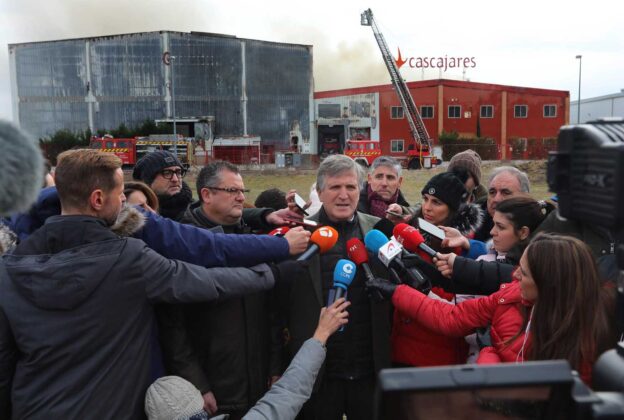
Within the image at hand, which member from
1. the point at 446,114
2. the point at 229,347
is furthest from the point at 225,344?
the point at 446,114

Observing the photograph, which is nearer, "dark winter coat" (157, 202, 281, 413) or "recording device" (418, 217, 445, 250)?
"dark winter coat" (157, 202, 281, 413)

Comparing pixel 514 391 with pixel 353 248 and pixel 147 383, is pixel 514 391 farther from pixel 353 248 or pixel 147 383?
pixel 353 248

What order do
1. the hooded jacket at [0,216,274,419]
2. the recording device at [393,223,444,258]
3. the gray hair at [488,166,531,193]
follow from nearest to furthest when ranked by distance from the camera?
the hooded jacket at [0,216,274,419] → the recording device at [393,223,444,258] → the gray hair at [488,166,531,193]

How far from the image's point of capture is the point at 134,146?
101 feet

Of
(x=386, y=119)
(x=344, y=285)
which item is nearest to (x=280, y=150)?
(x=386, y=119)

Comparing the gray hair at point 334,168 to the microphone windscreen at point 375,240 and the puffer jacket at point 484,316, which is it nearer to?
the microphone windscreen at point 375,240

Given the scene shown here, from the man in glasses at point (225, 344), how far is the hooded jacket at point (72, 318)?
1.56 feet

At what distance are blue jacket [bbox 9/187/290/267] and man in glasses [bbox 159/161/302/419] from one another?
203mm

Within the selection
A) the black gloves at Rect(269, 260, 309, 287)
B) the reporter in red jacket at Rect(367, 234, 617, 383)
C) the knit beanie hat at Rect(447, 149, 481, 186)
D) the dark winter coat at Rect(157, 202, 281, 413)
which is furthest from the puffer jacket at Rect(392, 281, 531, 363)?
the knit beanie hat at Rect(447, 149, 481, 186)

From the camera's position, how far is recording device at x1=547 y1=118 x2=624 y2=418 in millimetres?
1121

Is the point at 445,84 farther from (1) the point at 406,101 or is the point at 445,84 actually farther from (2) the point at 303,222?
(2) the point at 303,222

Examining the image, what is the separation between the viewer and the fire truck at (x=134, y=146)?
30.3 metres

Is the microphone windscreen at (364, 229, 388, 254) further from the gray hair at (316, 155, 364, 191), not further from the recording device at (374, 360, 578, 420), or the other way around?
the recording device at (374, 360, 578, 420)

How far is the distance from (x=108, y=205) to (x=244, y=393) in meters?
1.29
